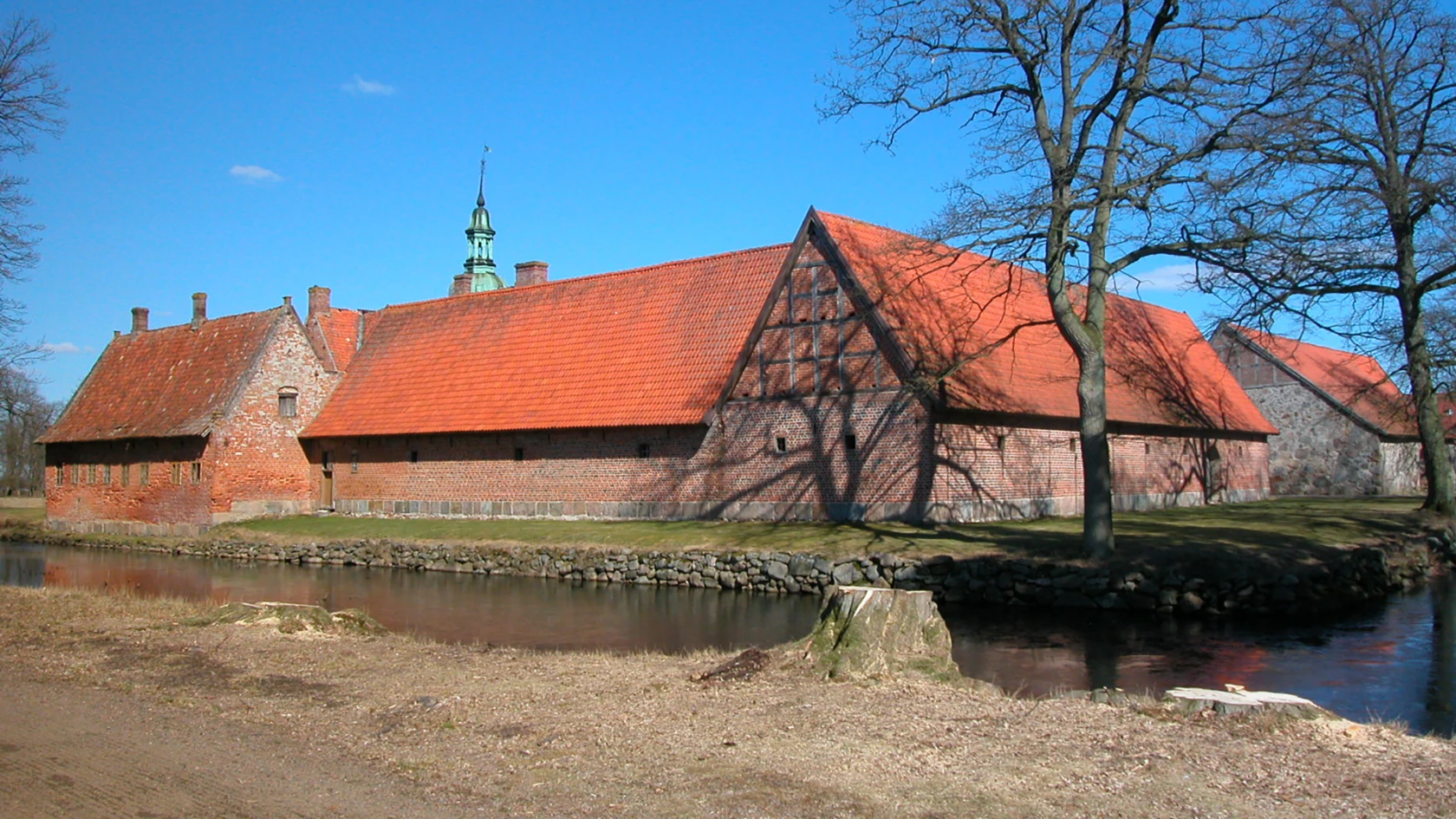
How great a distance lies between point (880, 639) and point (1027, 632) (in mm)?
6340

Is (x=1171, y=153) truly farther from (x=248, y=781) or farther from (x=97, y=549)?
(x=97, y=549)

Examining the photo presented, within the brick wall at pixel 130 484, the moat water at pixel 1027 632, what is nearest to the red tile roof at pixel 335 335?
the brick wall at pixel 130 484

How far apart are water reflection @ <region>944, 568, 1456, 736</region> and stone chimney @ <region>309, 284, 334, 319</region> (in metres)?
26.0

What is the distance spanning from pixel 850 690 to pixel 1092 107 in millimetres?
11787

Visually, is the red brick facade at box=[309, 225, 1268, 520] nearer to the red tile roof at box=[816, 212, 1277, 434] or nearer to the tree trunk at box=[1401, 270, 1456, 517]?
the red tile roof at box=[816, 212, 1277, 434]

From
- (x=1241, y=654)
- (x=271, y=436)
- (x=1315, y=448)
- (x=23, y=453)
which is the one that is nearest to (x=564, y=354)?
(x=271, y=436)

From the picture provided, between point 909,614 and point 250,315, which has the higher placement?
point 250,315

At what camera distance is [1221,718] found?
24.3 ft

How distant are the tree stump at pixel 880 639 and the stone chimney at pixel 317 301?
1194 inches

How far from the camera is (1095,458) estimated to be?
1688 centimetres

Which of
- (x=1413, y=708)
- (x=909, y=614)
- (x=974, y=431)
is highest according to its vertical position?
(x=974, y=431)

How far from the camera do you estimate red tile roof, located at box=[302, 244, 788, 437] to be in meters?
25.8

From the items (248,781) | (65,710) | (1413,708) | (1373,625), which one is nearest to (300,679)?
(65,710)

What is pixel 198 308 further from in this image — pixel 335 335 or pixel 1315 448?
pixel 1315 448
